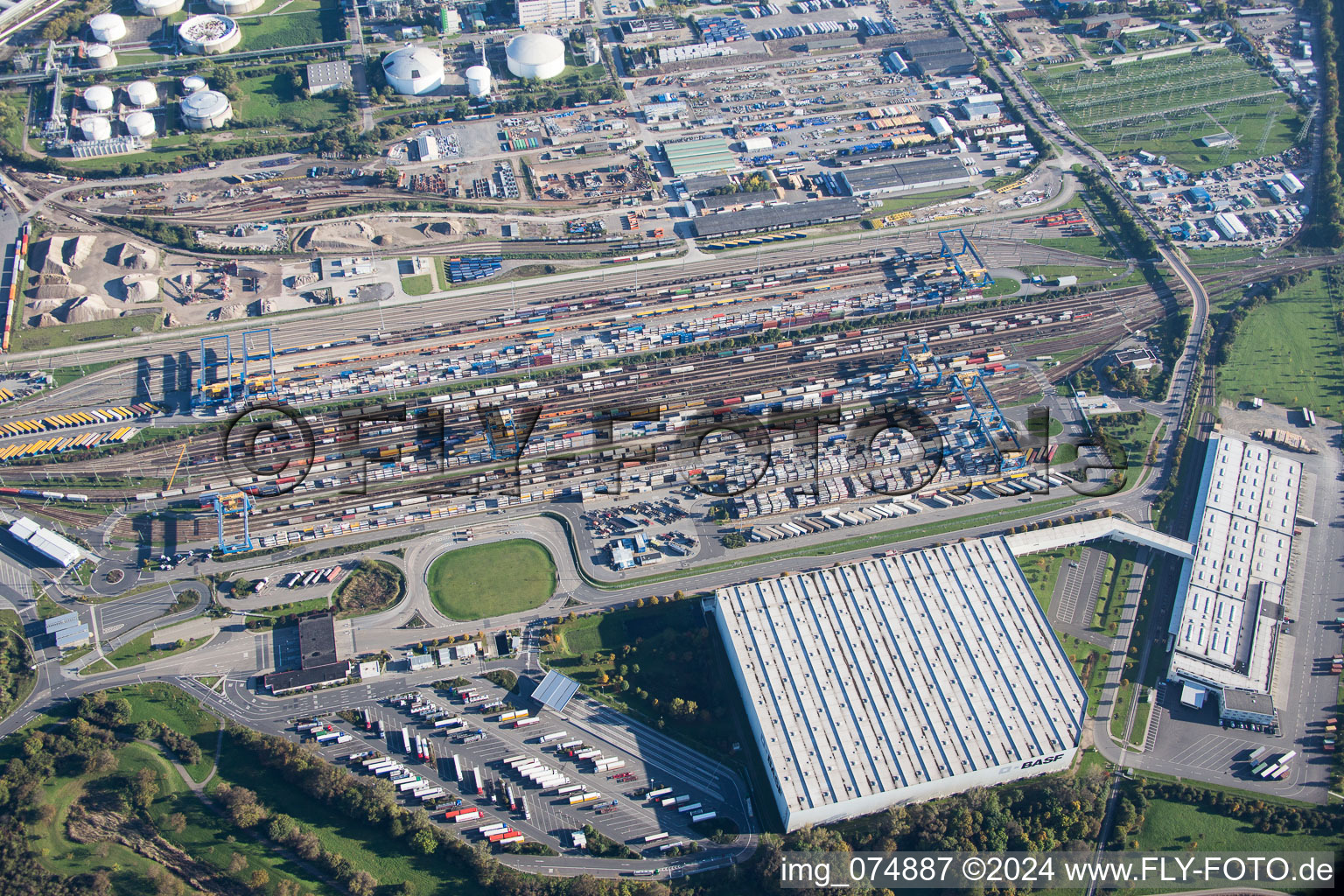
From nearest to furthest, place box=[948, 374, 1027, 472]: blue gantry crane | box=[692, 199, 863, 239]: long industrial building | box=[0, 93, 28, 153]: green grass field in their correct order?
box=[948, 374, 1027, 472]: blue gantry crane
box=[692, 199, 863, 239]: long industrial building
box=[0, 93, 28, 153]: green grass field

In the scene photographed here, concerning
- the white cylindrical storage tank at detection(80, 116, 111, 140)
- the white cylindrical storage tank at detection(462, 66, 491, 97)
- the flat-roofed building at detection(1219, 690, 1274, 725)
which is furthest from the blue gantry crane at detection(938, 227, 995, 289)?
the white cylindrical storage tank at detection(80, 116, 111, 140)

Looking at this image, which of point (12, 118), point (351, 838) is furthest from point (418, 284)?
point (12, 118)

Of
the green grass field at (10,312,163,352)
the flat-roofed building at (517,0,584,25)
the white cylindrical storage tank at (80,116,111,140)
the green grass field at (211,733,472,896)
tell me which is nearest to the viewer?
the green grass field at (211,733,472,896)

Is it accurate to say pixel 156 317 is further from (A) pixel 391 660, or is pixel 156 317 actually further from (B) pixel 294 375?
(A) pixel 391 660

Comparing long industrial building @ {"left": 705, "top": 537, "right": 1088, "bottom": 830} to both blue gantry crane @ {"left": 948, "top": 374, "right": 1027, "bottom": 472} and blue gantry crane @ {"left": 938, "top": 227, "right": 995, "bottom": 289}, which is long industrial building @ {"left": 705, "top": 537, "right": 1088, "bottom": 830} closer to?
blue gantry crane @ {"left": 948, "top": 374, "right": 1027, "bottom": 472}

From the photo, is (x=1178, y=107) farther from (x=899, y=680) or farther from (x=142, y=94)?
(x=142, y=94)

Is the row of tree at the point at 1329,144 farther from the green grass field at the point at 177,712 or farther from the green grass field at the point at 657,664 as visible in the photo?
the green grass field at the point at 177,712
